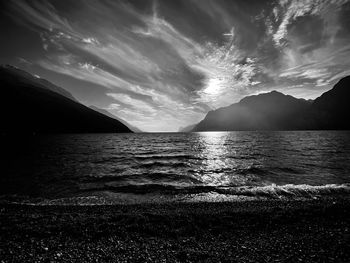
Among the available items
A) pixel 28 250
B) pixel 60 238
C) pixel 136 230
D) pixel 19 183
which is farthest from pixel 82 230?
pixel 19 183

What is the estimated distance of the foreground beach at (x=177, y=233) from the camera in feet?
18.7

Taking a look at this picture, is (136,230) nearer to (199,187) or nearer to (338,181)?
(199,187)

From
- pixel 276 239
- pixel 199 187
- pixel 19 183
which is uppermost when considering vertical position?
pixel 276 239

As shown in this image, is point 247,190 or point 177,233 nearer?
point 177,233

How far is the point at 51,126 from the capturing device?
568 ft

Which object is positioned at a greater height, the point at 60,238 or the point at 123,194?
the point at 60,238

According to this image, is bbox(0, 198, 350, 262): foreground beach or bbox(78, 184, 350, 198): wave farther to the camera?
bbox(78, 184, 350, 198): wave

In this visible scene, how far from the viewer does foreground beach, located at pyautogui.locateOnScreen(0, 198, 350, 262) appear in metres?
5.69

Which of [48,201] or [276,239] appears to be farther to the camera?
[48,201]

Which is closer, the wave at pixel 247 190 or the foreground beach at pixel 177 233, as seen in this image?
the foreground beach at pixel 177 233

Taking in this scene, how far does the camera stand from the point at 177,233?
729cm

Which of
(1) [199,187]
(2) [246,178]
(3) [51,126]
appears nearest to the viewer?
(1) [199,187]

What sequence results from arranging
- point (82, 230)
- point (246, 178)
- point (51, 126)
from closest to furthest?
1. point (82, 230)
2. point (246, 178)
3. point (51, 126)

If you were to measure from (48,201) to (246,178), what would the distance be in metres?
19.8
